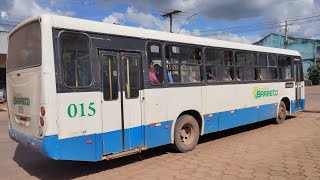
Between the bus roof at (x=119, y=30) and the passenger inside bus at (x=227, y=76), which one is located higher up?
the bus roof at (x=119, y=30)

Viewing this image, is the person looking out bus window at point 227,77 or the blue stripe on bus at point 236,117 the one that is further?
the person looking out bus window at point 227,77

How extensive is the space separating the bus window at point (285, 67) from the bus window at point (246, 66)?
2002 millimetres

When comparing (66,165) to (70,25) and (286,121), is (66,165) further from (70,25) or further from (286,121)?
(286,121)

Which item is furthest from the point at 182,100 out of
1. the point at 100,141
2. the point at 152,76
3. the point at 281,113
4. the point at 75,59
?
the point at 281,113

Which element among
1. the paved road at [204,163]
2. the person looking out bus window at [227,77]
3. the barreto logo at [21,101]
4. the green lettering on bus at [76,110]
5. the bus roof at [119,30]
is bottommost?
the paved road at [204,163]

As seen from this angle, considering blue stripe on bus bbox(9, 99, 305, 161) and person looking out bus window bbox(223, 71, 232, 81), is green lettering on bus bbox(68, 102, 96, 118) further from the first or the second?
person looking out bus window bbox(223, 71, 232, 81)

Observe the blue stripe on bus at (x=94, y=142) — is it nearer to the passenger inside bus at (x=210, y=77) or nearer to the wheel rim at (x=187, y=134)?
the wheel rim at (x=187, y=134)

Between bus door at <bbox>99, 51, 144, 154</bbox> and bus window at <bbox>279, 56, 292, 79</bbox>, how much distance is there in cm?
723

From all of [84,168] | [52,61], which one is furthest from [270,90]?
[52,61]

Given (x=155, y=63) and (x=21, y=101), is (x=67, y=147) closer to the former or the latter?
(x=21, y=101)

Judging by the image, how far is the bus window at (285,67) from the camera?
42.5ft

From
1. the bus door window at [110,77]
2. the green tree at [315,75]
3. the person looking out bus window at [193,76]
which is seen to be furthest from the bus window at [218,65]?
the green tree at [315,75]

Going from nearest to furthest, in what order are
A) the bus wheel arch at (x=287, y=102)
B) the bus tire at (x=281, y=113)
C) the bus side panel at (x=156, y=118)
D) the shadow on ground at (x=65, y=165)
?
the shadow on ground at (x=65, y=165) < the bus side panel at (x=156, y=118) < the bus tire at (x=281, y=113) < the bus wheel arch at (x=287, y=102)

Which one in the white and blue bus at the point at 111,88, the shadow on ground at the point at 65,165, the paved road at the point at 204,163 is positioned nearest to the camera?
the white and blue bus at the point at 111,88
